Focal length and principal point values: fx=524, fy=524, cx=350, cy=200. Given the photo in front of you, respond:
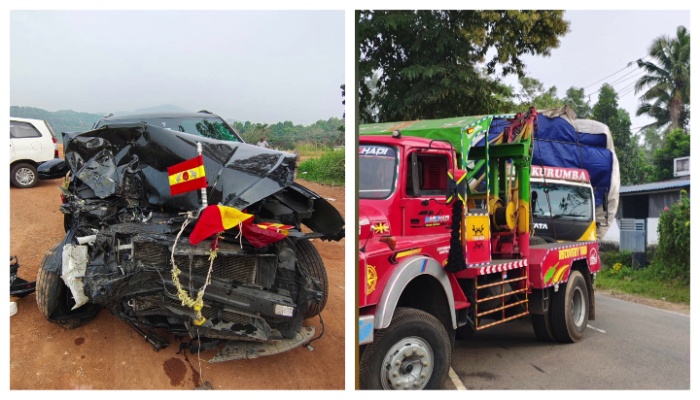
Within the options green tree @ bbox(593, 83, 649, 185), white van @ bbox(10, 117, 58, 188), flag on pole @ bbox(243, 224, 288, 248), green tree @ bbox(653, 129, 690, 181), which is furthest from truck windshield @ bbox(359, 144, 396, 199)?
green tree @ bbox(653, 129, 690, 181)

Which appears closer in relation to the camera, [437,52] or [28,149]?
[437,52]

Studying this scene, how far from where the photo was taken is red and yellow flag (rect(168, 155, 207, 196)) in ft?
12.6

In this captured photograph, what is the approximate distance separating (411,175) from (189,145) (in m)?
1.76

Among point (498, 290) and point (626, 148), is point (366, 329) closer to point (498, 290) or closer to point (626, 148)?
point (498, 290)

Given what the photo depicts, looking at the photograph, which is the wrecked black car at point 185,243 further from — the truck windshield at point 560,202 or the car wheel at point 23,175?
the truck windshield at point 560,202

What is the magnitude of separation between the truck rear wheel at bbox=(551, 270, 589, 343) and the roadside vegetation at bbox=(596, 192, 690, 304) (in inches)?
180

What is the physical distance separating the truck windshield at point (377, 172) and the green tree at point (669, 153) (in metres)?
15.2

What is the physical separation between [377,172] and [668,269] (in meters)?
9.65

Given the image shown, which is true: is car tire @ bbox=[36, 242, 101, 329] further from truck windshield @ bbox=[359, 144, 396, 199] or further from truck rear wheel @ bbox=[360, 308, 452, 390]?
truck rear wheel @ bbox=[360, 308, 452, 390]

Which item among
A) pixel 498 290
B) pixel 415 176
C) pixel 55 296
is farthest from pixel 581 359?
pixel 55 296

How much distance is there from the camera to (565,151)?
8773mm

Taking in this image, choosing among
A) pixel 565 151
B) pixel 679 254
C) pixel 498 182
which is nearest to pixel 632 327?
pixel 565 151

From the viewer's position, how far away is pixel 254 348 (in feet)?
13.7

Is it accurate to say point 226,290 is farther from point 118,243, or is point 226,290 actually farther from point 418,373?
point 418,373
